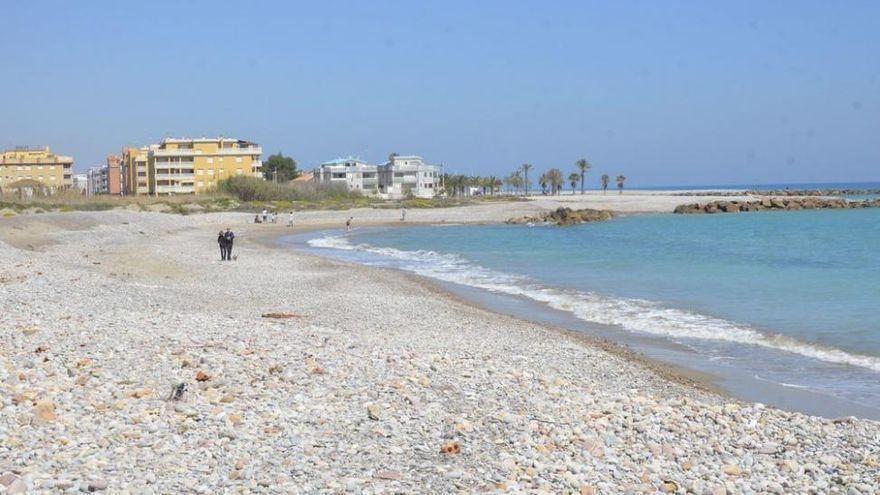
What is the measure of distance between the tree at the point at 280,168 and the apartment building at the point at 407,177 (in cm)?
1542

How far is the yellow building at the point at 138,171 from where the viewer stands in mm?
114812

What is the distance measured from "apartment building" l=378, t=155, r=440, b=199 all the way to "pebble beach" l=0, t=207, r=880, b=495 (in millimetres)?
125289

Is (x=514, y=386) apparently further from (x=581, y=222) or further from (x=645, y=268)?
(x=581, y=222)

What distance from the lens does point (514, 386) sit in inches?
416

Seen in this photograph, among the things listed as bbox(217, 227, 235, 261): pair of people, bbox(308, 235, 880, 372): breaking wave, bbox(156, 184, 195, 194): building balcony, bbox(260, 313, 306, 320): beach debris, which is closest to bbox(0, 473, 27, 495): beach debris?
bbox(260, 313, 306, 320): beach debris

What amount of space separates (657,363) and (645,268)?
769 inches

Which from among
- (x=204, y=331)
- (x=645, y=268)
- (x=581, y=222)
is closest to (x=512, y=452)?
(x=204, y=331)

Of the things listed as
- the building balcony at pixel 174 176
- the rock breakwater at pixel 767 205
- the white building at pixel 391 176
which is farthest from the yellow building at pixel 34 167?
the rock breakwater at pixel 767 205

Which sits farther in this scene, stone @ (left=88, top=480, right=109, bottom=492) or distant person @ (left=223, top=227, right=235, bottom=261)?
distant person @ (left=223, top=227, right=235, bottom=261)

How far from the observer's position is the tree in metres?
143

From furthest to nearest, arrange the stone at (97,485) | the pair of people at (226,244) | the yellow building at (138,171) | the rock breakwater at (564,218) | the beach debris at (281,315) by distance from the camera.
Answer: the yellow building at (138,171), the rock breakwater at (564,218), the pair of people at (226,244), the beach debris at (281,315), the stone at (97,485)

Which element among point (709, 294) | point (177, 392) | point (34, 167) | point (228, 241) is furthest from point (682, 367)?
point (34, 167)

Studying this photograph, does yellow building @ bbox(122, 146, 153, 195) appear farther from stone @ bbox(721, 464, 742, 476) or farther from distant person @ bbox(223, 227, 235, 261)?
stone @ bbox(721, 464, 742, 476)

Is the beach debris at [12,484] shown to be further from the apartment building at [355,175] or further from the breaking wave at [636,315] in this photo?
the apartment building at [355,175]
